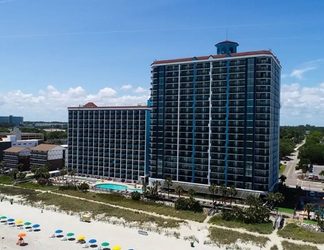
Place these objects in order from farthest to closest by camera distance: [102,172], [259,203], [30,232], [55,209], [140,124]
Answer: [102,172] < [140,124] < [55,209] < [259,203] < [30,232]

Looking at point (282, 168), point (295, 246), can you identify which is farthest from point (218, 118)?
point (282, 168)

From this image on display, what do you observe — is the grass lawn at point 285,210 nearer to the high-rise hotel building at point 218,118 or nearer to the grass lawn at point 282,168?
the high-rise hotel building at point 218,118

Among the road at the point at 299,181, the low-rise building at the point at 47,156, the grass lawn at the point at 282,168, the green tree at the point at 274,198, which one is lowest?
the road at the point at 299,181

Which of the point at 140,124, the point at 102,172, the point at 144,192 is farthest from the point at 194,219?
the point at 102,172

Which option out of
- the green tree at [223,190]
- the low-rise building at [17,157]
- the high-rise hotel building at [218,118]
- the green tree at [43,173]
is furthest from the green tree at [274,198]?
the low-rise building at [17,157]

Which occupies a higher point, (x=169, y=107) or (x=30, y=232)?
(x=169, y=107)

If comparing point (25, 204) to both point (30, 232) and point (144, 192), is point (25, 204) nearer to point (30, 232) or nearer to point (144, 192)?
point (30, 232)

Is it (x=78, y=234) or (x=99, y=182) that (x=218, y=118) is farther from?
(x=99, y=182)
